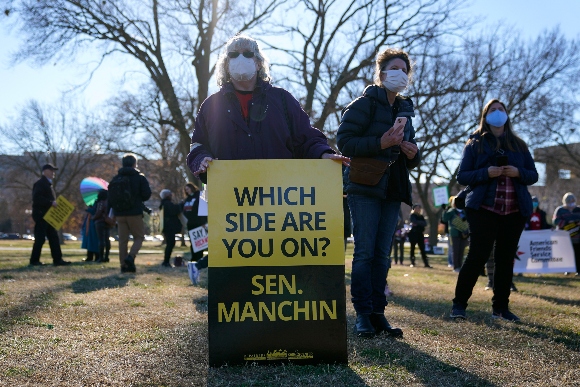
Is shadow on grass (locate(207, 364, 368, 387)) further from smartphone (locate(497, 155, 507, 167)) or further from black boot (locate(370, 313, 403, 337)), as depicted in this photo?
smartphone (locate(497, 155, 507, 167))

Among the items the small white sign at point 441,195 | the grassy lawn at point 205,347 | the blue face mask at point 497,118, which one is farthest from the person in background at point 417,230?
the blue face mask at point 497,118

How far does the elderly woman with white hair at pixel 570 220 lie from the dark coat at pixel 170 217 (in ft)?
27.6

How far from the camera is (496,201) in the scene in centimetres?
537

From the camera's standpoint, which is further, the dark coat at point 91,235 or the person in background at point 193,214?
the dark coat at point 91,235

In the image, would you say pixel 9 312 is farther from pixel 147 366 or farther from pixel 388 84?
pixel 388 84

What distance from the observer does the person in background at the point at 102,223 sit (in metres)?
13.7

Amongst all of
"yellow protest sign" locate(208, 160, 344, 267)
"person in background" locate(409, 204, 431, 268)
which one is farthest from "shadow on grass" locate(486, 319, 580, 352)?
"person in background" locate(409, 204, 431, 268)

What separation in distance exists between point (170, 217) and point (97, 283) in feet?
17.2

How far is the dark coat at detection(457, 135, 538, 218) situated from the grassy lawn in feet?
3.51

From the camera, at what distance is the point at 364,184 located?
440 cm

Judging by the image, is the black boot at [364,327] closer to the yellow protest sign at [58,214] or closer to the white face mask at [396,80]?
the white face mask at [396,80]

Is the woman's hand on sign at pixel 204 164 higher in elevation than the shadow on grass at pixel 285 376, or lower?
higher

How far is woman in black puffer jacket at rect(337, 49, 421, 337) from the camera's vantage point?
14.4 feet

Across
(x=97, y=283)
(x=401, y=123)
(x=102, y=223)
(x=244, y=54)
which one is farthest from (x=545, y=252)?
(x=244, y=54)
